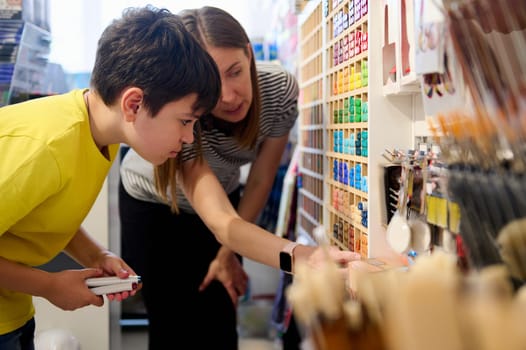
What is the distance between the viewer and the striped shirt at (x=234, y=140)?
1446 millimetres

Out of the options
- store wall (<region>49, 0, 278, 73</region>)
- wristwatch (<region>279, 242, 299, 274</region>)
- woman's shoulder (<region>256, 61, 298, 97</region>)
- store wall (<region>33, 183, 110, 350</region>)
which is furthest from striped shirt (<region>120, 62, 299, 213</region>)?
store wall (<region>49, 0, 278, 73</region>)

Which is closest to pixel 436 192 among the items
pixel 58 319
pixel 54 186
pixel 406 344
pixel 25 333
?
pixel 406 344

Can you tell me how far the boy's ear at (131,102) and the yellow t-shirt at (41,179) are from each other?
0.07 meters

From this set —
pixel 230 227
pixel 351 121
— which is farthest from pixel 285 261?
pixel 351 121

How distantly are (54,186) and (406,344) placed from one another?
0.75 meters

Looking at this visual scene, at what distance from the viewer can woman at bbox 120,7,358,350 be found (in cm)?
141

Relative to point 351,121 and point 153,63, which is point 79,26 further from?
point 351,121

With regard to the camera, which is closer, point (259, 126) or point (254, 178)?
point (259, 126)

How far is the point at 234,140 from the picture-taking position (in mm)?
1444

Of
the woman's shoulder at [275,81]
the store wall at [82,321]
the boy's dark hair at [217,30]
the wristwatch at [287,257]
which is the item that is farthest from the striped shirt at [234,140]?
the wristwatch at [287,257]

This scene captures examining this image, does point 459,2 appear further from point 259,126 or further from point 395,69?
point 259,126

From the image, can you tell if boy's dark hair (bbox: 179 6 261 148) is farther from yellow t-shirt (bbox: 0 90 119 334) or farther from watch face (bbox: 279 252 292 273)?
watch face (bbox: 279 252 292 273)

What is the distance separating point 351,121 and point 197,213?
0.48m

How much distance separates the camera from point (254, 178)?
165 cm
